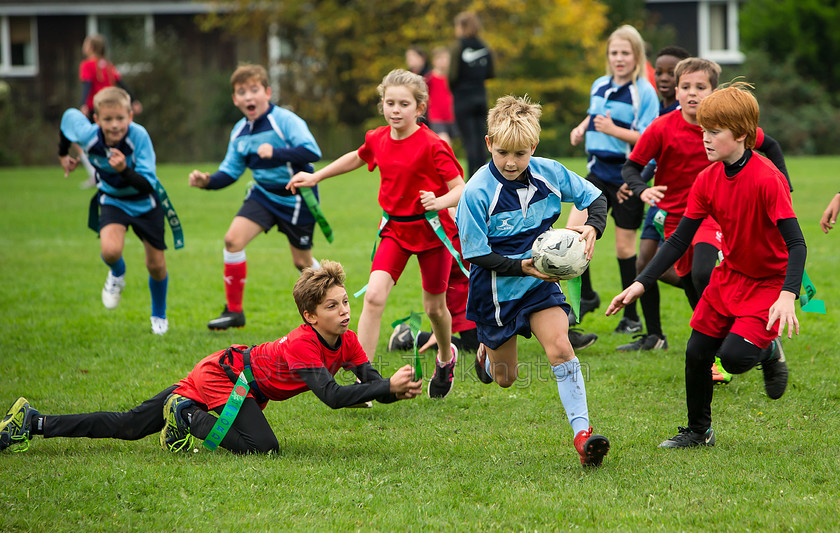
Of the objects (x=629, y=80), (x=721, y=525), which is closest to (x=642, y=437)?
(x=721, y=525)

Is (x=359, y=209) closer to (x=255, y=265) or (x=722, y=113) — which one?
(x=255, y=265)

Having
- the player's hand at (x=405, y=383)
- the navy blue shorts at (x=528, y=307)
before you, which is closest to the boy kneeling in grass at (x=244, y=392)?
the player's hand at (x=405, y=383)

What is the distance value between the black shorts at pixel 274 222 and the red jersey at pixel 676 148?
288cm

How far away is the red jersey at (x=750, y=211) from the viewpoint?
165 inches

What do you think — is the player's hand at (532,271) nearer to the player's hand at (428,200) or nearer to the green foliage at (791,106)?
the player's hand at (428,200)

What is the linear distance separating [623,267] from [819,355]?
63.4 inches

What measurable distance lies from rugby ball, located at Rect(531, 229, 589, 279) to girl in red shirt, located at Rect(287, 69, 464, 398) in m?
1.35

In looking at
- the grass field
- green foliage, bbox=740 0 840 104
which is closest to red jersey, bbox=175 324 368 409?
the grass field

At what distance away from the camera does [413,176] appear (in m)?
5.57

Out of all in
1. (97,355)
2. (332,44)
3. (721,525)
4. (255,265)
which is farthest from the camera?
(332,44)

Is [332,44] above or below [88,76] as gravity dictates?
above

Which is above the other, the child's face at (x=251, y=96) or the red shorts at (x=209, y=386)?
the child's face at (x=251, y=96)

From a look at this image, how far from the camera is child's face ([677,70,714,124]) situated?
5.63 m

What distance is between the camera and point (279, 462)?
4.40m
